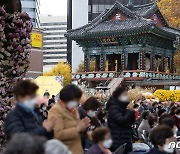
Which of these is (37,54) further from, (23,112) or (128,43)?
(23,112)

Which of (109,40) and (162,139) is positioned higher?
(109,40)

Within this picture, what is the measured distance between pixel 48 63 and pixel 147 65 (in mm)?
102410

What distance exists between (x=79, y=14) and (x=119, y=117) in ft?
205

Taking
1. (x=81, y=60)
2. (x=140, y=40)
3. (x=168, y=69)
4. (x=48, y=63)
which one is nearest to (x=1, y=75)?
(x=140, y=40)

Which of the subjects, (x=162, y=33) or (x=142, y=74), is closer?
(x=142, y=74)

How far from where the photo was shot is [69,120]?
18.2 ft

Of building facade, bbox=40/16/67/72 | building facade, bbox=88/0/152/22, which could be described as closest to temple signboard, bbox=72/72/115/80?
building facade, bbox=88/0/152/22

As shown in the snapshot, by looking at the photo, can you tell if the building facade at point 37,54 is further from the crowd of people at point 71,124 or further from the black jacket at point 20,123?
the black jacket at point 20,123

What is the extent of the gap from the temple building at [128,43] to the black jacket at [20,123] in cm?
3195

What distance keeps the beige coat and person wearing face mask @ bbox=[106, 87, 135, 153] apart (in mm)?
1745

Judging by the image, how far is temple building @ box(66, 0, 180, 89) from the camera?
38312mm

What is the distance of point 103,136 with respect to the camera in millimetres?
5840

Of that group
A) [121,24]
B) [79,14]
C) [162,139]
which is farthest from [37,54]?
[162,139]

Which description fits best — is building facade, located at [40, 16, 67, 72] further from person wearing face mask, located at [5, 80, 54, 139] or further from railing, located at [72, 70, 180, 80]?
person wearing face mask, located at [5, 80, 54, 139]
